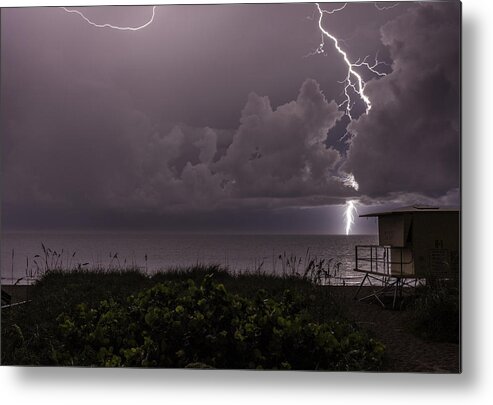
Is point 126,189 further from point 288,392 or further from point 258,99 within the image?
point 288,392

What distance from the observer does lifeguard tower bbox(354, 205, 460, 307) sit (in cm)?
279

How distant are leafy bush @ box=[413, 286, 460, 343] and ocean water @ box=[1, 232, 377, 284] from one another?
35 cm

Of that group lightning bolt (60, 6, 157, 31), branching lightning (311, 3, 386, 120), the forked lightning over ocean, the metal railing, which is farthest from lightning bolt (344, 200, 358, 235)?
lightning bolt (60, 6, 157, 31)

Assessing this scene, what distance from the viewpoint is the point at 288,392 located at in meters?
2.89

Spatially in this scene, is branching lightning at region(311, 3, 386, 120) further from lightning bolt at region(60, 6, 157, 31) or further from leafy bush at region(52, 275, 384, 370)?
leafy bush at region(52, 275, 384, 370)

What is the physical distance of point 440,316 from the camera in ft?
9.24

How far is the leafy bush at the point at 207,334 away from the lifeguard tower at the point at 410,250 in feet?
0.93

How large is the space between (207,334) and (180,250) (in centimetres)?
41

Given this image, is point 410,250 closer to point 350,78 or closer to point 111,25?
point 350,78

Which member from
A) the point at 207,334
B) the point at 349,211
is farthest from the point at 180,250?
the point at 349,211

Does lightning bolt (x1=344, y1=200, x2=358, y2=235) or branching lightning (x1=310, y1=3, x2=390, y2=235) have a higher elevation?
branching lightning (x1=310, y1=3, x2=390, y2=235)

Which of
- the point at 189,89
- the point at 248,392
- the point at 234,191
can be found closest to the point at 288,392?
the point at 248,392

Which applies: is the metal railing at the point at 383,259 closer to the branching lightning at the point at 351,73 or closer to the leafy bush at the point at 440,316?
the leafy bush at the point at 440,316

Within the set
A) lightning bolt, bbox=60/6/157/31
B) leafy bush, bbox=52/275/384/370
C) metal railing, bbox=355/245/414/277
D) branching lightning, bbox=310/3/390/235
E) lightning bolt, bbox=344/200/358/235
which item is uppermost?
lightning bolt, bbox=60/6/157/31
